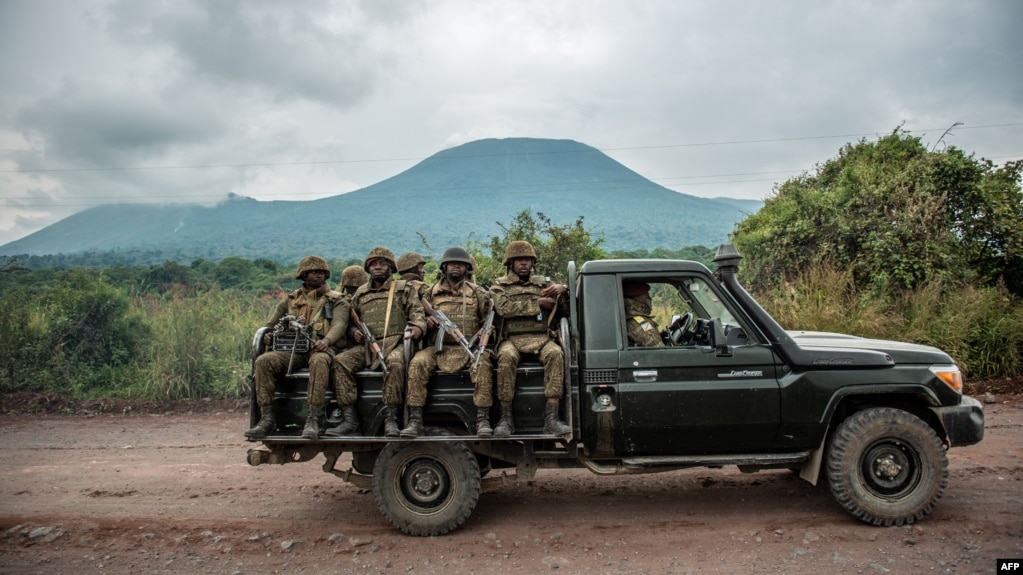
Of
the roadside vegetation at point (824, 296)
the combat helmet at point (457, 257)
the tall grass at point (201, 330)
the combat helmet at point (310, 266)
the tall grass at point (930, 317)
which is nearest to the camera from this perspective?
the combat helmet at point (457, 257)

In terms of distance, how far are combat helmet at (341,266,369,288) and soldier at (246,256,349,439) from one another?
→ 228 mm

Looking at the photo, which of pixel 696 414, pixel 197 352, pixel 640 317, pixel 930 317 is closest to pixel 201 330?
pixel 197 352

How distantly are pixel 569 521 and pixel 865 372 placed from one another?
8.51 ft

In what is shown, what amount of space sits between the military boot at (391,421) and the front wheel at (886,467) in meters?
3.35

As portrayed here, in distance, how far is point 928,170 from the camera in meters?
11.6

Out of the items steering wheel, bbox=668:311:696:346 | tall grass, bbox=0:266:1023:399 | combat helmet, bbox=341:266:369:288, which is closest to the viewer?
steering wheel, bbox=668:311:696:346

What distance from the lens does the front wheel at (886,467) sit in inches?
189

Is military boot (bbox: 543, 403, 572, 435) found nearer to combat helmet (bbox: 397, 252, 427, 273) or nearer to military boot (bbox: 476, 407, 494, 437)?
military boot (bbox: 476, 407, 494, 437)

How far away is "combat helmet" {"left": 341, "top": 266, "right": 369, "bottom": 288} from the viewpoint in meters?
6.24

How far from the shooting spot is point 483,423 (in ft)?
16.1

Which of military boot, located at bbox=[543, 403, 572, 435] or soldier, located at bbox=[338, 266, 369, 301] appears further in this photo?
soldier, located at bbox=[338, 266, 369, 301]

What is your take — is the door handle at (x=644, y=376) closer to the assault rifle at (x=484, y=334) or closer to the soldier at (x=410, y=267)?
the assault rifle at (x=484, y=334)

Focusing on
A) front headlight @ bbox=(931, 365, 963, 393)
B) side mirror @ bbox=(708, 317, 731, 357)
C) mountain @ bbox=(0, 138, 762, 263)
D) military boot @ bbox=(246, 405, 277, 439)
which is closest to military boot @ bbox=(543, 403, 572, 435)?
side mirror @ bbox=(708, 317, 731, 357)

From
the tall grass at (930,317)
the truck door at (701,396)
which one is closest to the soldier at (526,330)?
the truck door at (701,396)
